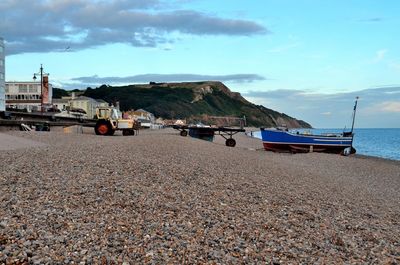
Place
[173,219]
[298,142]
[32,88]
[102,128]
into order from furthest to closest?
1. [32,88]
2. [102,128]
3. [298,142]
4. [173,219]

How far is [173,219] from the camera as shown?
765 centimetres

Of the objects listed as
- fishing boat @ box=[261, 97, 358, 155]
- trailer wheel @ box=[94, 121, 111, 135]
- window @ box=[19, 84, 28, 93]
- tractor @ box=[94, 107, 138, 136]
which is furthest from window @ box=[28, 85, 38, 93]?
fishing boat @ box=[261, 97, 358, 155]

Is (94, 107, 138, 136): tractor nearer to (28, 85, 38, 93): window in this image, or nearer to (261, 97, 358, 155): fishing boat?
(261, 97, 358, 155): fishing boat

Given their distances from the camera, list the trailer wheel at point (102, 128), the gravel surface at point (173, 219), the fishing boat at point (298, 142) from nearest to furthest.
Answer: the gravel surface at point (173, 219) → the fishing boat at point (298, 142) → the trailer wheel at point (102, 128)

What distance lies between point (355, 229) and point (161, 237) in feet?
14.1

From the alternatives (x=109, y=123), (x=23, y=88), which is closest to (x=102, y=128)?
(x=109, y=123)

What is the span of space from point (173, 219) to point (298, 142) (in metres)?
31.3

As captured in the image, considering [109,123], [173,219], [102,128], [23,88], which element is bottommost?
[173,219]

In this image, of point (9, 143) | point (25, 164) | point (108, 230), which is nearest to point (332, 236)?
point (108, 230)

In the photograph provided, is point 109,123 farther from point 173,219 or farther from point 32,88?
point 32,88

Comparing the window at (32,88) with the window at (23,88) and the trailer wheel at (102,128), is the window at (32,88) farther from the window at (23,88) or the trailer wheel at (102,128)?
the trailer wheel at (102,128)

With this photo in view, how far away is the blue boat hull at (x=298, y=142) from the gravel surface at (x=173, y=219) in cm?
2383

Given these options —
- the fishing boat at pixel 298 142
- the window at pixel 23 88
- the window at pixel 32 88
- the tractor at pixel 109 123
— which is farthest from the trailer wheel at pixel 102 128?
the window at pixel 23 88

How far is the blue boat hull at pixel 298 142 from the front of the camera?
37562 mm
